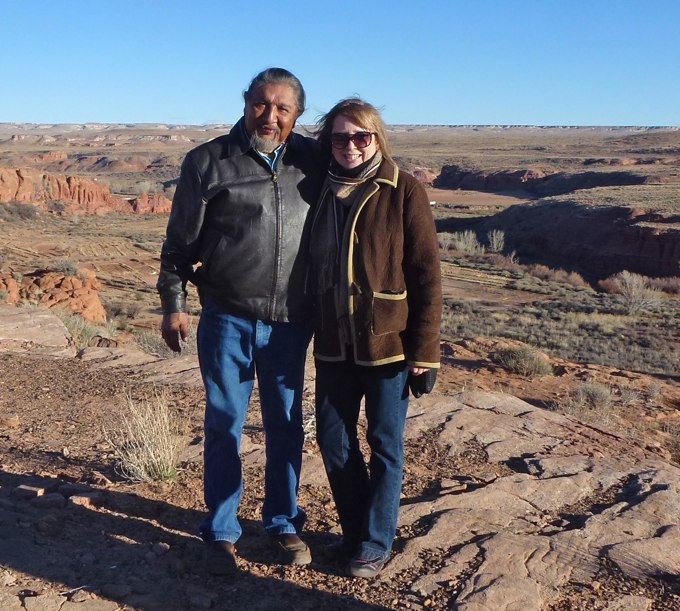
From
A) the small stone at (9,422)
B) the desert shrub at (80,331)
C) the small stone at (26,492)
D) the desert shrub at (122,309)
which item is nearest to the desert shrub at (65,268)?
the desert shrub at (122,309)

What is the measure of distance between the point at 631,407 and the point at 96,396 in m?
6.05

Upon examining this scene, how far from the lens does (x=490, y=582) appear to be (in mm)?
2885

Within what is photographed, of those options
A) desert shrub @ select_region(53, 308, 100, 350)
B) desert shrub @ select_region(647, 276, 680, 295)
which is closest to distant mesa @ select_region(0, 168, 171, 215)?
desert shrub @ select_region(647, 276, 680, 295)

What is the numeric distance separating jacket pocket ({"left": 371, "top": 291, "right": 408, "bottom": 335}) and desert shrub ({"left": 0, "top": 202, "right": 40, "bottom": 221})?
35.4 m

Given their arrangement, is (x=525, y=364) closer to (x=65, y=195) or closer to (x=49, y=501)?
(x=49, y=501)

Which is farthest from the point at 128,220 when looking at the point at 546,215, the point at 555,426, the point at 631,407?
the point at 555,426

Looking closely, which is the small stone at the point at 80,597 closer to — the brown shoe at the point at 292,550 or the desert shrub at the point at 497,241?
the brown shoe at the point at 292,550

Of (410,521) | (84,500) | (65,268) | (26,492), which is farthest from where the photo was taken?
(65,268)

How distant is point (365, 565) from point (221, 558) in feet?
1.82

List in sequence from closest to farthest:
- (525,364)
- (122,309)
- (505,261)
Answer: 1. (525,364)
2. (122,309)
3. (505,261)

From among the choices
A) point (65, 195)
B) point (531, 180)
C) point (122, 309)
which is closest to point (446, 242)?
point (122, 309)

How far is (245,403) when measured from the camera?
3090 mm

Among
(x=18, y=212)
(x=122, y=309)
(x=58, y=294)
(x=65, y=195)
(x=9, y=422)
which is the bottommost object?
(x=122, y=309)

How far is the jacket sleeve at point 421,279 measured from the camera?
279cm
